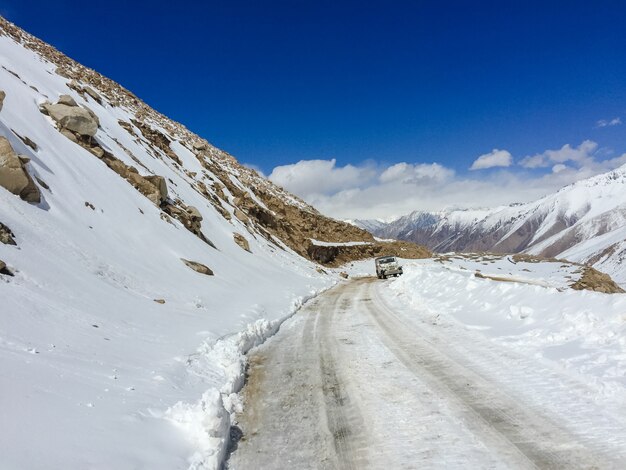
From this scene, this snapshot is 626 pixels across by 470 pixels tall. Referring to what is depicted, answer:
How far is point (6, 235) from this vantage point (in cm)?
1079

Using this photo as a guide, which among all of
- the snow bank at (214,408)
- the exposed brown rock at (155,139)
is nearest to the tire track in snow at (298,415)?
the snow bank at (214,408)

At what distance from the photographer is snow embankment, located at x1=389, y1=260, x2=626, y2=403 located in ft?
22.1

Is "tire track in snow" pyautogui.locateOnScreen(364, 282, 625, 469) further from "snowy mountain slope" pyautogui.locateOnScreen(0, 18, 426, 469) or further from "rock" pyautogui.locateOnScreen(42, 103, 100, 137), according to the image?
"rock" pyautogui.locateOnScreen(42, 103, 100, 137)

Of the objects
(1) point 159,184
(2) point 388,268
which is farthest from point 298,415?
(2) point 388,268

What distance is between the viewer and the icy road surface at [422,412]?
4656 mm

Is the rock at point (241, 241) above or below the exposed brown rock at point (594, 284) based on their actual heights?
above

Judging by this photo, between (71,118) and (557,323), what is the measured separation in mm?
26678

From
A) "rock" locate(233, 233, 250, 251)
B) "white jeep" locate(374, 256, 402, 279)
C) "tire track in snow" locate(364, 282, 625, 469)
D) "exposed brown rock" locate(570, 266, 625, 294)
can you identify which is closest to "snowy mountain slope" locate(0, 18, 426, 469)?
"rock" locate(233, 233, 250, 251)

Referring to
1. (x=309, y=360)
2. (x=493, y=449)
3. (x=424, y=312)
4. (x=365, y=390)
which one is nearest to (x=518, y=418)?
(x=493, y=449)

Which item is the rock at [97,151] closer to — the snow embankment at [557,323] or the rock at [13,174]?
the rock at [13,174]

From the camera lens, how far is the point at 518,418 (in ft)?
17.8

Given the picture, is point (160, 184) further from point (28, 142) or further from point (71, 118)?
point (28, 142)

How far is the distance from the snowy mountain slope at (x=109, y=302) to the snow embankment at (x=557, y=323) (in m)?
5.68

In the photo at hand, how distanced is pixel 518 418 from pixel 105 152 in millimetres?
27486
